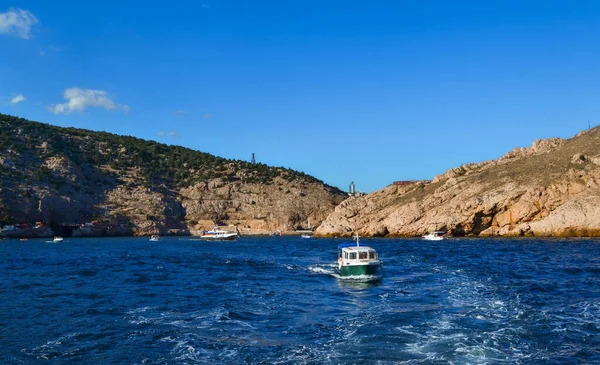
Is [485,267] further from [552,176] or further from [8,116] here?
[8,116]

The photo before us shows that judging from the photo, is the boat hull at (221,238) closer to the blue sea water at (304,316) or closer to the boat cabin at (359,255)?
the blue sea water at (304,316)

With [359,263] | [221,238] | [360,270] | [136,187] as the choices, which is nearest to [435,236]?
[221,238]

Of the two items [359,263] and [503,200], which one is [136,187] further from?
[359,263]

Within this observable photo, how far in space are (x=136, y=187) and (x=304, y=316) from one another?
137952 mm

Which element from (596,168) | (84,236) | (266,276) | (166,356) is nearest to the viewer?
(166,356)

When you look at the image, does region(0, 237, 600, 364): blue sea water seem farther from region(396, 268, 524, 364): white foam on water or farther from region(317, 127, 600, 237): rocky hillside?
region(317, 127, 600, 237): rocky hillside

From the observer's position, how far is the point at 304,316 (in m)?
25.8

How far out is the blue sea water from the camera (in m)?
18.5

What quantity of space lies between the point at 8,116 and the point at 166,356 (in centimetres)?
17220

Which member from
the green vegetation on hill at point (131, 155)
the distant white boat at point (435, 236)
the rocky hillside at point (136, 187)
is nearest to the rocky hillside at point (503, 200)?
the distant white boat at point (435, 236)

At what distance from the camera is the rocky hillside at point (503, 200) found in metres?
82.2

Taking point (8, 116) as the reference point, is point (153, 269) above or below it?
below

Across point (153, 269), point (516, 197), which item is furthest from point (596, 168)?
point (153, 269)

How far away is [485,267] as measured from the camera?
45.3 metres
